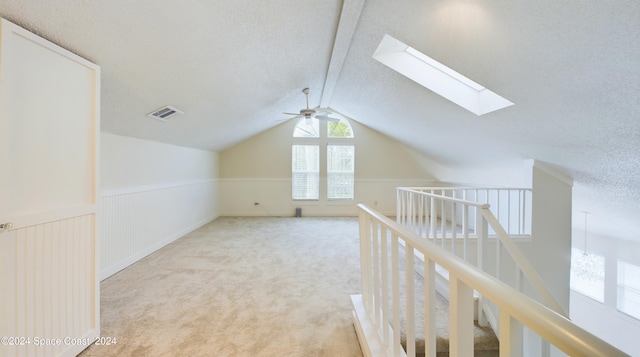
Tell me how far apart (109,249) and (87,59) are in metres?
1.98

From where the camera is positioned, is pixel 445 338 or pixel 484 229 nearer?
pixel 445 338

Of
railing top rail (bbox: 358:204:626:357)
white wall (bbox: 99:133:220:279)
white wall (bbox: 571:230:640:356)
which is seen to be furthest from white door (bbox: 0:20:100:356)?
white wall (bbox: 571:230:640:356)

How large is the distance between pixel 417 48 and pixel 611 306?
5083mm

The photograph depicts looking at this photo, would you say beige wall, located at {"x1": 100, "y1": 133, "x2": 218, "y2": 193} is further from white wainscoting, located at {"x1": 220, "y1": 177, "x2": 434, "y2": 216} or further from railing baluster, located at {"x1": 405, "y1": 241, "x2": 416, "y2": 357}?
railing baluster, located at {"x1": 405, "y1": 241, "x2": 416, "y2": 357}

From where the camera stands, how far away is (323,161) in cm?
660

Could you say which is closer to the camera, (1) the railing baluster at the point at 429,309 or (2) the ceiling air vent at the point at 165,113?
(1) the railing baluster at the point at 429,309

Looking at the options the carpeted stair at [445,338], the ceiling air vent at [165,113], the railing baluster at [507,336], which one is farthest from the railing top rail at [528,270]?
the ceiling air vent at [165,113]

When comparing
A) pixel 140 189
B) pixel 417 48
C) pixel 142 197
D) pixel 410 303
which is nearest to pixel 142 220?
pixel 142 197

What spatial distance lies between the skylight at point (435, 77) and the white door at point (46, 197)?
2.68 meters

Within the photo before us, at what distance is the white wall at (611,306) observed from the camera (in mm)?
3842

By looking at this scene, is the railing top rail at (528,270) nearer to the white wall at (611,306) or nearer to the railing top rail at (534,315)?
the railing top rail at (534,315)

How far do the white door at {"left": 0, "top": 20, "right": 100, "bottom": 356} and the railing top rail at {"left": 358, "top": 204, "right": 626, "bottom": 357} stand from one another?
1.94 metres

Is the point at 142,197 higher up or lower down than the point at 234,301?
higher up

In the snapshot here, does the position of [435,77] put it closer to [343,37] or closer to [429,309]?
[343,37]
